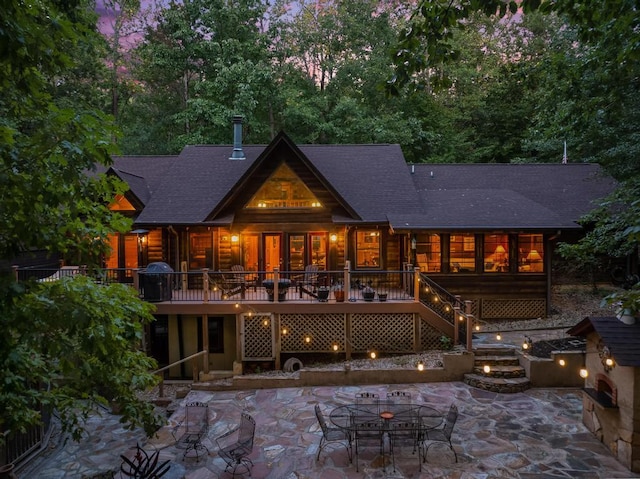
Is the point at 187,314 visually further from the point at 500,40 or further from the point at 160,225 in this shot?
the point at 500,40

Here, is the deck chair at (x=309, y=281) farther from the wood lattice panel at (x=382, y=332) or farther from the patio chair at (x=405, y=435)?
the patio chair at (x=405, y=435)

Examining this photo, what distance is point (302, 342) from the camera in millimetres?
13953

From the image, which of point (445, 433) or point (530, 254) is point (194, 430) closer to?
point (445, 433)

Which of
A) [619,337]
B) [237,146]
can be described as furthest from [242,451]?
[237,146]

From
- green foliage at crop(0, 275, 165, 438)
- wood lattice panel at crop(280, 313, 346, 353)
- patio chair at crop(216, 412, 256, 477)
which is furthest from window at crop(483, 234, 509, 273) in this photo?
green foliage at crop(0, 275, 165, 438)

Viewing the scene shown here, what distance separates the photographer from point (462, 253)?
1633cm

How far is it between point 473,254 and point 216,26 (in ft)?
78.1

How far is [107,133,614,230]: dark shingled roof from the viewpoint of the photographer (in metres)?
16.1

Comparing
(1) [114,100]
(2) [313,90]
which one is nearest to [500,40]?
(2) [313,90]

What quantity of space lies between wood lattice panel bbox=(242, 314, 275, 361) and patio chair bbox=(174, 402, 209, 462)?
11.4 feet

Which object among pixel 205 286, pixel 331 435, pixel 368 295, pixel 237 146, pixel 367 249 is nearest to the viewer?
pixel 331 435

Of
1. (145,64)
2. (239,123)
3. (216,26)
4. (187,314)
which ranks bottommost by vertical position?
(187,314)

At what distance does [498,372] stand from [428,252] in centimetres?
549

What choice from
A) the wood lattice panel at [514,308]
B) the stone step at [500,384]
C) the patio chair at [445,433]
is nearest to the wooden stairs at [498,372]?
the stone step at [500,384]
